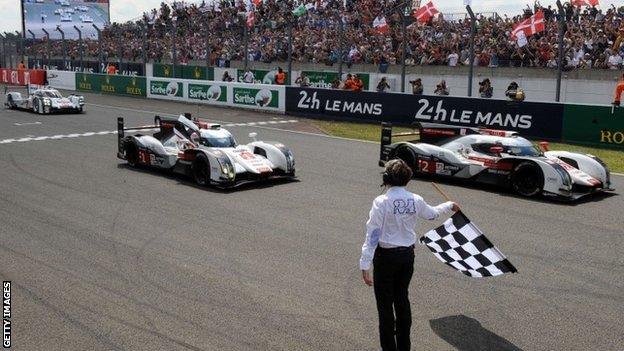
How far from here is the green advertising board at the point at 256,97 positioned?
88.5ft

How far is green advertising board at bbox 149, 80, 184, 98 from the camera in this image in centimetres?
3225

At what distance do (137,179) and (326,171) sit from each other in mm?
3925

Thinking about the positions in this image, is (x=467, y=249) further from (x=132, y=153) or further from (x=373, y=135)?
(x=373, y=135)

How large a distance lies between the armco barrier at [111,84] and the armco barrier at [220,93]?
101cm

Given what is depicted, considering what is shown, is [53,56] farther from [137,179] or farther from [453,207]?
[453,207]

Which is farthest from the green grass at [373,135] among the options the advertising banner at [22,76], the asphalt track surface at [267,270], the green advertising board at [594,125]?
the advertising banner at [22,76]

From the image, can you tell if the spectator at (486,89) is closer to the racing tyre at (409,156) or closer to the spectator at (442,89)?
the spectator at (442,89)

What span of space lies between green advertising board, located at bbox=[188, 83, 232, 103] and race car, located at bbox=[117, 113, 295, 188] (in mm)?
15099

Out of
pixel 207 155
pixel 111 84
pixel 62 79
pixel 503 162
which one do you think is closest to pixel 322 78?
pixel 111 84

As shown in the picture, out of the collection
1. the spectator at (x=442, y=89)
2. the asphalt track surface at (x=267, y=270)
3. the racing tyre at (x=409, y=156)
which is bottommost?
the asphalt track surface at (x=267, y=270)

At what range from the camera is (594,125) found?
1767cm

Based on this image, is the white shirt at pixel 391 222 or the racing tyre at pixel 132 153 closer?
the white shirt at pixel 391 222

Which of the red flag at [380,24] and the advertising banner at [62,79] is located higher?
the red flag at [380,24]

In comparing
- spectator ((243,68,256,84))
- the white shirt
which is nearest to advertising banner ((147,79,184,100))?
spectator ((243,68,256,84))
